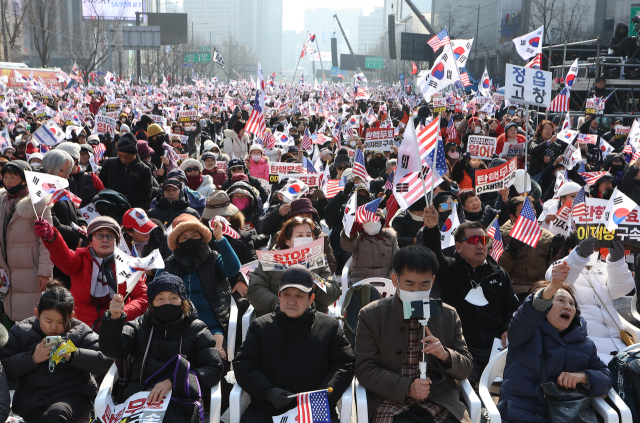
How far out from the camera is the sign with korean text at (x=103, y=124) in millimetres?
12797

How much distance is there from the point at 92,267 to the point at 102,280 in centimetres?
13

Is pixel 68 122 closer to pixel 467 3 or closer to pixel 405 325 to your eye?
pixel 405 325

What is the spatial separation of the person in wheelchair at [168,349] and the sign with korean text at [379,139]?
23.6 feet

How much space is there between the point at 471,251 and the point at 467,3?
71068 mm

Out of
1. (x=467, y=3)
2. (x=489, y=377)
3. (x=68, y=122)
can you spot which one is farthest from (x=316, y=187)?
(x=467, y=3)

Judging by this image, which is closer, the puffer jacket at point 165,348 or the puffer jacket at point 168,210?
the puffer jacket at point 165,348

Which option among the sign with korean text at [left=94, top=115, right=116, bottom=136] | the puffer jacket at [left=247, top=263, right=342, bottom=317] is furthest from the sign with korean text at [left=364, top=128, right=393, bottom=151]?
the puffer jacket at [left=247, top=263, right=342, bottom=317]

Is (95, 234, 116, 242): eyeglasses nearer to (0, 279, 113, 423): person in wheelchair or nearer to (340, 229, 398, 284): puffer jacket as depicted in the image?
(0, 279, 113, 423): person in wheelchair

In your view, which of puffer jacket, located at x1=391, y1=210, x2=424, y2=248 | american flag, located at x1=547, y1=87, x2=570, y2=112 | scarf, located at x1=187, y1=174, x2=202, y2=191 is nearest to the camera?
puffer jacket, located at x1=391, y1=210, x2=424, y2=248

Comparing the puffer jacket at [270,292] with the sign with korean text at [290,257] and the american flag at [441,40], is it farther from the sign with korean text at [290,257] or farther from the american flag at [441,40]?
the american flag at [441,40]

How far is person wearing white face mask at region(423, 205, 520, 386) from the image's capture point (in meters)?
4.51

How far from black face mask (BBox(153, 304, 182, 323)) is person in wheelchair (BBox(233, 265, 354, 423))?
463 mm

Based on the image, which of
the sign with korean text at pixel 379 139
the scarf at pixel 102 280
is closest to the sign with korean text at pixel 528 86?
the sign with korean text at pixel 379 139

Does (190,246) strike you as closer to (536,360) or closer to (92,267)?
(92,267)
